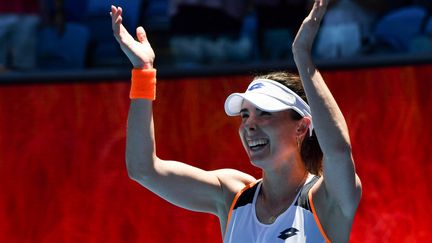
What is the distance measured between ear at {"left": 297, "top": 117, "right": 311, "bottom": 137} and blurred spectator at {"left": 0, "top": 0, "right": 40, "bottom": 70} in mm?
2736

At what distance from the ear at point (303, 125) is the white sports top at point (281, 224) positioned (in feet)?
0.51

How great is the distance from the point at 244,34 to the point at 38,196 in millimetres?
1634

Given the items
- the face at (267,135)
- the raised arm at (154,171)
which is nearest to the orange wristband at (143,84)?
the raised arm at (154,171)

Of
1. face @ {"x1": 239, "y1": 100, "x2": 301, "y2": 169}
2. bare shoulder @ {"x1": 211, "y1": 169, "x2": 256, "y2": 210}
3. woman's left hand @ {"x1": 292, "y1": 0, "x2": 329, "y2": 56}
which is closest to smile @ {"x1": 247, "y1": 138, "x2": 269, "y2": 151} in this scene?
face @ {"x1": 239, "y1": 100, "x2": 301, "y2": 169}

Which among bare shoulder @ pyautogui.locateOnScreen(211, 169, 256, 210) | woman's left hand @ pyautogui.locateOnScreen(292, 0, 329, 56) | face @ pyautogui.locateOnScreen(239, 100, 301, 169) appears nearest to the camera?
woman's left hand @ pyautogui.locateOnScreen(292, 0, 329, 56)

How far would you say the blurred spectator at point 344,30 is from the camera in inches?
213

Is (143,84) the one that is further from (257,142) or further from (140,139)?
(257,142)

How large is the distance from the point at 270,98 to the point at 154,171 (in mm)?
468

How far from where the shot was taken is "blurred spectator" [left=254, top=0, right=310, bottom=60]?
556 centimetres

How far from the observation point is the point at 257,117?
9.95ft

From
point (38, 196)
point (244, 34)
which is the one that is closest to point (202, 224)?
point (38, 196)

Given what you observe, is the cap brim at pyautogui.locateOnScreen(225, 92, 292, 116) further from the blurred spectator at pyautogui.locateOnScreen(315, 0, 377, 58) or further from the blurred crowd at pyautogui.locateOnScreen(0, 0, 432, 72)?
the blurred spectator at pyautogui.locateOnScreen(315, 0, 377, 58)

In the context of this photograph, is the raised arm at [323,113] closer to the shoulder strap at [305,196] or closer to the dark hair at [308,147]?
the shoulder strap at [305,196]

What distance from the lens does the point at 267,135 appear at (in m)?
3.00
